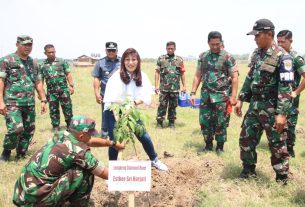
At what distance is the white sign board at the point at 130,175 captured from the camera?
3.23 metres

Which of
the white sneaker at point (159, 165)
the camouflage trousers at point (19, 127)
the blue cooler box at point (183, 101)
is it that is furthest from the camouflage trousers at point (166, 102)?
the white sneaker at point (159, 165)

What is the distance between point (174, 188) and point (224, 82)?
7.79ft

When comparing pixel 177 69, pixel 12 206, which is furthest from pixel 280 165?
pixel 177 69

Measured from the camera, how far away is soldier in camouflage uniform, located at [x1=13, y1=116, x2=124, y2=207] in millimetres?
3273

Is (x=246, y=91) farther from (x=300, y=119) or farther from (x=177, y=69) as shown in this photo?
(x=300, y=119)

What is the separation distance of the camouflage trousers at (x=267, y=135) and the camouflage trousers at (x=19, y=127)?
3.55 meters

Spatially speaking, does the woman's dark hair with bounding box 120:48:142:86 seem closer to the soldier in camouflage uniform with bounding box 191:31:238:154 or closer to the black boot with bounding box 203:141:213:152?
the soldier in camouflage uniform with bounding box 191:31:238:154

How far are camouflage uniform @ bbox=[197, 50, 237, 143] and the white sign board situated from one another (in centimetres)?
293

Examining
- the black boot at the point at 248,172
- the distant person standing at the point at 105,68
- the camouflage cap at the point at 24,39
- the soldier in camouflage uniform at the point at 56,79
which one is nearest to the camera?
the black boot at the point at 248,172

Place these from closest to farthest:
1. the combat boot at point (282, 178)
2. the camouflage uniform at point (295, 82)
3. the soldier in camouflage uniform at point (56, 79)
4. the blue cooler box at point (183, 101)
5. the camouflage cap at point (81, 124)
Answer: the camouflage cap at point (81, 124) → the combat boot at point (282, 178) → the camouflage uniform at point (295, 82) → the soldier in camouflage uniform at point (56, 79) → the blue cooler box at point (183, 101)

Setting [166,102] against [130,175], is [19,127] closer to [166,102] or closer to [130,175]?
[130,175]

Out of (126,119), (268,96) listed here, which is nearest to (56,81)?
(126,119)

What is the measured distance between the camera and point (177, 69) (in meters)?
8.59

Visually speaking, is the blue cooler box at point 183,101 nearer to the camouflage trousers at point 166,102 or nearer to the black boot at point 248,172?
the camouflage trousers at point 166,102
